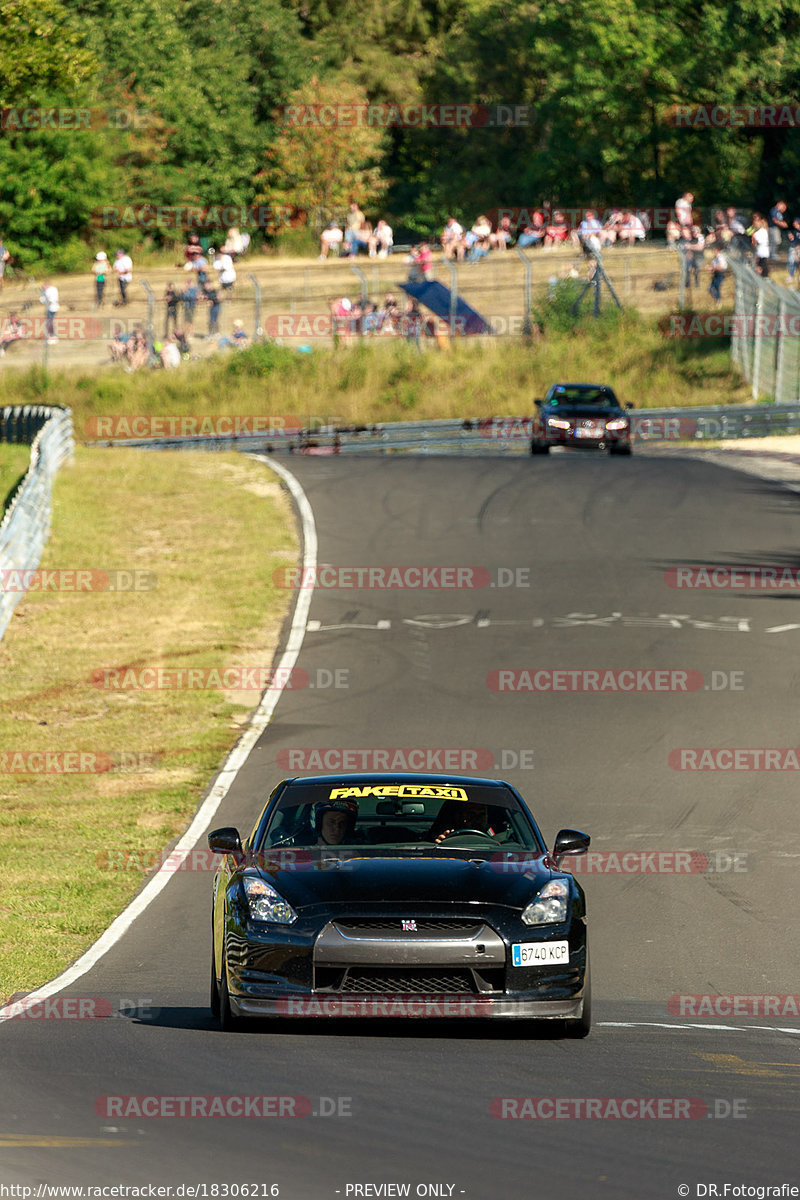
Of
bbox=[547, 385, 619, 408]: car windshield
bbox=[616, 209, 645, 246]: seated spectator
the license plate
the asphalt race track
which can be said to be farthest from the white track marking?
bbox=[616, 209, 645, 246]: seated spectator

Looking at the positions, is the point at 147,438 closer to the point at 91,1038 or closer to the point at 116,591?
the point at 116,591

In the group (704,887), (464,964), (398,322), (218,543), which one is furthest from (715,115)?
(464,964)

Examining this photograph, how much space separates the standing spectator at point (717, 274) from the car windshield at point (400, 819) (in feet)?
165

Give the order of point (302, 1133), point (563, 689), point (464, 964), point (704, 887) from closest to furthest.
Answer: point (302, 1133)
point (464, 964)
point (704, 887)
point (563, 689)

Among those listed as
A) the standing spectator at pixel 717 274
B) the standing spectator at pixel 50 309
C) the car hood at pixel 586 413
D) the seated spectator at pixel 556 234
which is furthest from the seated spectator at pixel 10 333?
the car hood at pixel 586 413

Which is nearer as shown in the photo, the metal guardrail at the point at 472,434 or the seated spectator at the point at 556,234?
the metal guardrail at the point at 472,434

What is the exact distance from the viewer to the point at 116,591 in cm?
2956

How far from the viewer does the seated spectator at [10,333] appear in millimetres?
62281

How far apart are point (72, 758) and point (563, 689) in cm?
597

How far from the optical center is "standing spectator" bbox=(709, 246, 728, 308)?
5875 centimetres

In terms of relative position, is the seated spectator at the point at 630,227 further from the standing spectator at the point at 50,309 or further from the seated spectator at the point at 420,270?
the standing spectator at the point at 50,309

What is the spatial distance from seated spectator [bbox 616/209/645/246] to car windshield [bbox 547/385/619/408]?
85.2 ft

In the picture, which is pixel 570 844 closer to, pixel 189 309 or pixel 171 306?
pixel 171 306

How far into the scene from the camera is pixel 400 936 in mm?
8273
